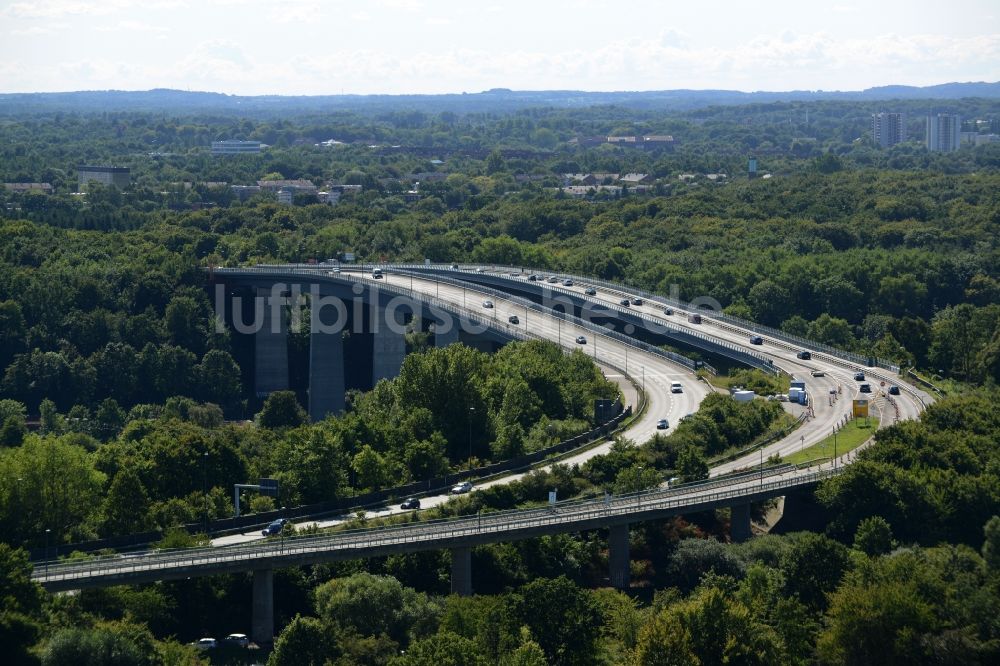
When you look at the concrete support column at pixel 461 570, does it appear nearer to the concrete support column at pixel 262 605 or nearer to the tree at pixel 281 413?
the concrete support column at pixel 262 605

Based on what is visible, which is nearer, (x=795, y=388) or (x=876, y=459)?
(x=876, y=459)

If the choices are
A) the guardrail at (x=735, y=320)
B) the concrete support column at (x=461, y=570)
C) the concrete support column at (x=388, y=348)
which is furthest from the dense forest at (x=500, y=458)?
the concrete support column at (x=388, y=348)

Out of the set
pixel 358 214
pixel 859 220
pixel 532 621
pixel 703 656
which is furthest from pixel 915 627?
pixel 358 214

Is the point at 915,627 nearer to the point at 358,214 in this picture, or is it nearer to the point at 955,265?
the point at 955,265

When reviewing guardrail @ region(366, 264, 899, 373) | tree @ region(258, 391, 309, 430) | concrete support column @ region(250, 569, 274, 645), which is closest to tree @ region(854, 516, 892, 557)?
concrete support column @ region(250, 569, 274, 645)

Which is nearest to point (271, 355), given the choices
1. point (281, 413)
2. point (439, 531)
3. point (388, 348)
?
point (388, 348)

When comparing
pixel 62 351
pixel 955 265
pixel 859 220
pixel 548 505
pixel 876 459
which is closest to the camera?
pixel 548 505

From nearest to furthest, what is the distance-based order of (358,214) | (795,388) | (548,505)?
1. (548,505)
2. (795,388)
3. (358,214)
